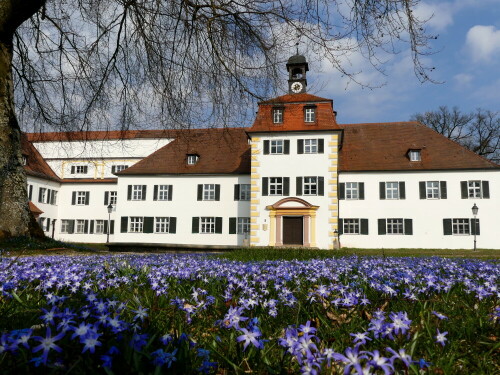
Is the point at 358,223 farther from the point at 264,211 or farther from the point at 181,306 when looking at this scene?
the point at 181,306

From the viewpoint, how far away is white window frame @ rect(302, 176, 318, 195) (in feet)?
98.7

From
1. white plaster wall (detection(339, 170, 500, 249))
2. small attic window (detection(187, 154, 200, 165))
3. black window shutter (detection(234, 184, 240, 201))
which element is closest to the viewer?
white plaster wall (detection(339, 170, 500, 249))

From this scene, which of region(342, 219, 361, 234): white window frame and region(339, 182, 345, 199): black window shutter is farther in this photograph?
region(339, 182, 345, 199): black window shutter

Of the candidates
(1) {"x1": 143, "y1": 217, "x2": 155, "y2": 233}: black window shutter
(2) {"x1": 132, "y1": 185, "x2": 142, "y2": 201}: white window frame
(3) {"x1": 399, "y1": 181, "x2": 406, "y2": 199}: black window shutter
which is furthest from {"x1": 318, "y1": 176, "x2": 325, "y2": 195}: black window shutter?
(2) {"x1": 132, "y1": 185, "x2": 142, "y2": 201}: white window frame

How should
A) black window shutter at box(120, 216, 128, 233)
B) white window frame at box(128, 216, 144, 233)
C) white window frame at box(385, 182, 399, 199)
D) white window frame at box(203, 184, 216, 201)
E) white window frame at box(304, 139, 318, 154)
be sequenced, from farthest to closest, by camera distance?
black window shutter at box(120, 216, 128, 233)
white window frame at box(128, 216, 144, 233)
white window frame at box(203, 184, 216, 201)
white window frame at box(385, 182, 399, 199)
white window frame at box(304, 139, 318, 154)

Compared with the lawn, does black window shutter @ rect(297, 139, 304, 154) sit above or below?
above

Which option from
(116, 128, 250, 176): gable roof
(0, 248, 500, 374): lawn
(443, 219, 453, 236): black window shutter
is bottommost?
(0, 248, 500, 374): lawn

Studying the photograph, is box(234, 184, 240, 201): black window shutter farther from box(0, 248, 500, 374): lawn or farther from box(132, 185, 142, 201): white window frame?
box(0, 248, 500, 374): lawn

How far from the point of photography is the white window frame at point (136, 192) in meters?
34.8

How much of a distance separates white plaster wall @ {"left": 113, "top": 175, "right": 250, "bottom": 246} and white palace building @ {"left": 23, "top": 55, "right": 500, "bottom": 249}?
0.08m

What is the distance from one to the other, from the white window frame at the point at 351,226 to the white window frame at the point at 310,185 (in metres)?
3.72

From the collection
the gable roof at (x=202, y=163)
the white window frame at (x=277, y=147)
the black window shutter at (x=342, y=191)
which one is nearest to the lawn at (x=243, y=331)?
the white window frame at (x=277, y=147)

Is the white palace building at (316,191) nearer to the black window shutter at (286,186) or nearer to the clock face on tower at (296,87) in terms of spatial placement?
the black window shutter at (286,186)

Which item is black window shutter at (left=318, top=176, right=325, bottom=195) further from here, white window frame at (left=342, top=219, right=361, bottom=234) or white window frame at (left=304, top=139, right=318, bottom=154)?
white window frame at (left=342, top=219, right=361, bottom=234)
